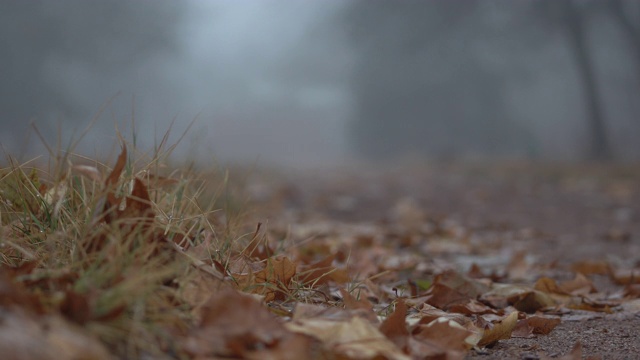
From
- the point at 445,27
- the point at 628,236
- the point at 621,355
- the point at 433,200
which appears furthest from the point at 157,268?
the point at 445,27

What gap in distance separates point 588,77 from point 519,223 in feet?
24.4

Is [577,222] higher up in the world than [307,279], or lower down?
lower down

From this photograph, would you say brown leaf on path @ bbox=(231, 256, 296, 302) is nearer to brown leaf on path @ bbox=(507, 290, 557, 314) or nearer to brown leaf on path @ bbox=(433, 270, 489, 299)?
brown leaf on path @ bbox=(433, 270, 489, 299)

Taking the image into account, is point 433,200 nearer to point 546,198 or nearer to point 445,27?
point 546,198

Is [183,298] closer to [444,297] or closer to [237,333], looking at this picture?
[237,333]

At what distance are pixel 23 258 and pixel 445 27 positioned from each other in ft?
47.3

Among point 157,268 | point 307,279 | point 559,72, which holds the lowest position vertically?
point 307,279

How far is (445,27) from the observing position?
1459cm

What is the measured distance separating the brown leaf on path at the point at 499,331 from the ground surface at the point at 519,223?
0.06ft

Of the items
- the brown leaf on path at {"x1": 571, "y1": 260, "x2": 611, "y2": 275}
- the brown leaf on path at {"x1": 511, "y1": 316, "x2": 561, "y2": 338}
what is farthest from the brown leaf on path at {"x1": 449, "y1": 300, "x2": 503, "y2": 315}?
the brown leaf on path at {"x1": 571, "y1": 260, "x2": 611, "y2": 275}

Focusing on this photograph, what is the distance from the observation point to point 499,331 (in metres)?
1.22

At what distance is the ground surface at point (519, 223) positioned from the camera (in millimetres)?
1412

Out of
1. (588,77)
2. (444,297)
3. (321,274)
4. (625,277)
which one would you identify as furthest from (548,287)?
(588,77)

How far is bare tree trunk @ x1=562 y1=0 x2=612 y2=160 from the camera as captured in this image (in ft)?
34.5
